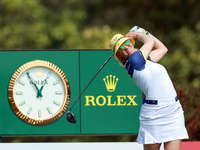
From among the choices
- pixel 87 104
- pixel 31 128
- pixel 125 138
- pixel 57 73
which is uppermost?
pixel 57 73

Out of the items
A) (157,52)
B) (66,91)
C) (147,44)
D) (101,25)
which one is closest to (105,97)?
(66,91)

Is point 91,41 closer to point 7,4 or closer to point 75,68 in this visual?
point 7,4

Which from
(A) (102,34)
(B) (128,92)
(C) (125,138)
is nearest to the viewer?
(B) (128,92)

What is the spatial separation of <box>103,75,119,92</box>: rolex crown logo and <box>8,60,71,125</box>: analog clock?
0.60 meters

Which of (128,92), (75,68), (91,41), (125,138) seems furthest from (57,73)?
(91,41)

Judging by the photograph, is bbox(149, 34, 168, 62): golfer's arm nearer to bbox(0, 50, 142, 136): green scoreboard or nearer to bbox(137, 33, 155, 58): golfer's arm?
bbox(137, 33, 155, 58): golfer's arm

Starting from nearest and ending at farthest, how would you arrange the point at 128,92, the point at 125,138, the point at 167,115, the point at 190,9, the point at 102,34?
the point at 167,115 → the point at 128,92 → the point at 125,138 → the point at 102,34 → the point at 190,9

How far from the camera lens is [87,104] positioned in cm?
536

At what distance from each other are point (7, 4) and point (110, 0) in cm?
336

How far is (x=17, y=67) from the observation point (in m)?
5.34

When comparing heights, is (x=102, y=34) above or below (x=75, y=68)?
above

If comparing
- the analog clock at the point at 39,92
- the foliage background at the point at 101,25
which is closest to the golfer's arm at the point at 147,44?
the analog clock at the point at 39,92

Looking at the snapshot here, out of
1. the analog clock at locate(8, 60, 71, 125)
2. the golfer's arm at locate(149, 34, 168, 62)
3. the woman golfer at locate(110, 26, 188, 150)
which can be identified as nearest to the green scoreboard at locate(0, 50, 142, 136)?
the analog clock at locate(8, 60, 71, 125)

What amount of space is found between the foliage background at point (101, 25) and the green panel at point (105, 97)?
3.55m
